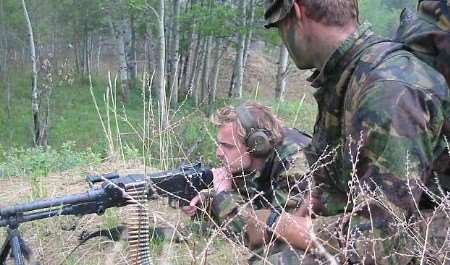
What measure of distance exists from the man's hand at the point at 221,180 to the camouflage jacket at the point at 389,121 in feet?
3.25

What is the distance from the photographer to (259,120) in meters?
3.04

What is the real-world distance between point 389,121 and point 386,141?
0.19 feet

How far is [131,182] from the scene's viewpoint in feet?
9.05

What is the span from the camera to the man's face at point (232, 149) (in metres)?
2.99

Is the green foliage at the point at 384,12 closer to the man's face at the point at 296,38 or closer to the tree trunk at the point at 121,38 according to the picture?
the tree trunk at the point at 121,38

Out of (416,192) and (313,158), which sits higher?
(416,192)

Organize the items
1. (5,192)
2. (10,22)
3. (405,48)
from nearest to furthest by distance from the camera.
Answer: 1. (405,48)
2. (5,192)
3. (10,22)

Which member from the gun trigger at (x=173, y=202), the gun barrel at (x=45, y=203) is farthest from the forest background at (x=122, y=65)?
the gun barrel at (x=45, y=203)

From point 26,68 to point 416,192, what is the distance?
3204 cm

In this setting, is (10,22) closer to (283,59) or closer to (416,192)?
(283,59)

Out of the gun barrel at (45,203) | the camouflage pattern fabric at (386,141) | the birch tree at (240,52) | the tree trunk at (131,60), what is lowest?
the tree trunk at (131,60)

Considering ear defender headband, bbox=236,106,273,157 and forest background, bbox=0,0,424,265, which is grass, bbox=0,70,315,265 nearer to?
ear defender headband, bbox=236,106,273,157

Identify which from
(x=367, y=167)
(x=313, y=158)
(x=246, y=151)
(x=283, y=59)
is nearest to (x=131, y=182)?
(x=246, y=151)

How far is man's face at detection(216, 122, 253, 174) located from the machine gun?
0.40 feet
